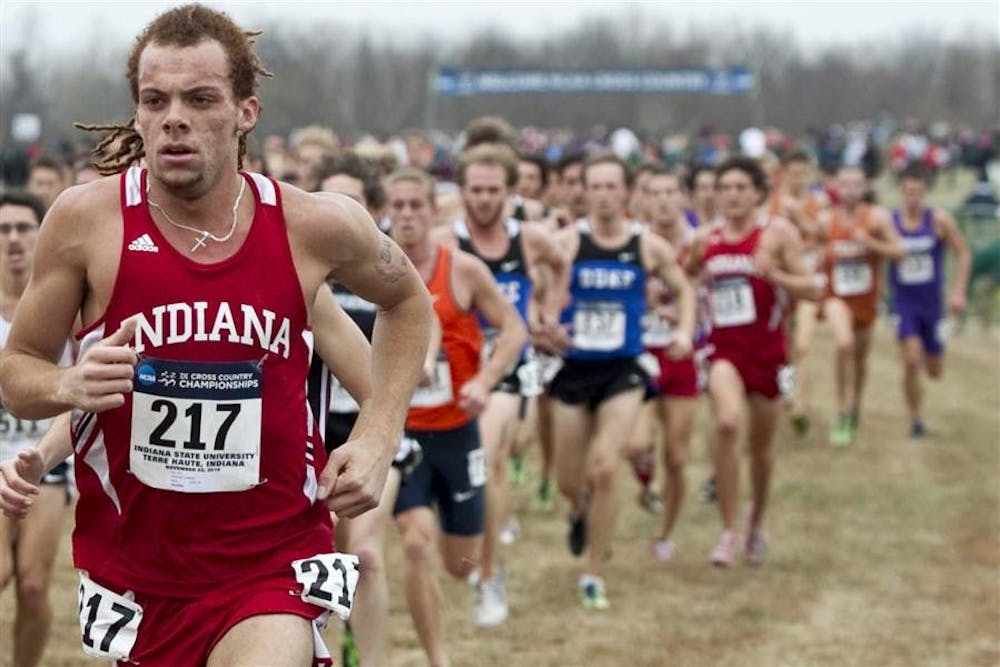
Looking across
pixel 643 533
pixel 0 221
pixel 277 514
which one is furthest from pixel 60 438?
pixel 643 533

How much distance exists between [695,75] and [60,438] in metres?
29.1

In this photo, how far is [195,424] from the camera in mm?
3877

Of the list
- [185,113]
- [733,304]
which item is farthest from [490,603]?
[185,113]

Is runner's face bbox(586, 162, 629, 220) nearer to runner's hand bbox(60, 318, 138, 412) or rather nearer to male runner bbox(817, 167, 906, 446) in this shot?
male runner bbox(817, 167, 906, 446)

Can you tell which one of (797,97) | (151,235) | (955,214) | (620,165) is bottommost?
(797,97)

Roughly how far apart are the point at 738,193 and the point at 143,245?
6551mm

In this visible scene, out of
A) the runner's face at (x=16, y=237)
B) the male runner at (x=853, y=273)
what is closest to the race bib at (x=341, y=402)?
the runner's face at (x=16, y=237)

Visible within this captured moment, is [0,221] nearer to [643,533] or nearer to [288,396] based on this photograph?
[288,396]

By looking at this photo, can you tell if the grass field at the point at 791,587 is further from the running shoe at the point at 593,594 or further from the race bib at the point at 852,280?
the race bib at the point at 852,280

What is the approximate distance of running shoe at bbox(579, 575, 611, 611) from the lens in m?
8.82

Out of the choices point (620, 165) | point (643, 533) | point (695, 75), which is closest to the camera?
point (620, 165)

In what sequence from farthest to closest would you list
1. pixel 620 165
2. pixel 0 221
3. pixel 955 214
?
pixel 955 214 → pixel 620 165 → pixel 0 221

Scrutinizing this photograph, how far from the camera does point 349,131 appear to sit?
46125mm

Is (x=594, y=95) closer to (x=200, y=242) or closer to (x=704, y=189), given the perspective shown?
(x=704, y=189)
